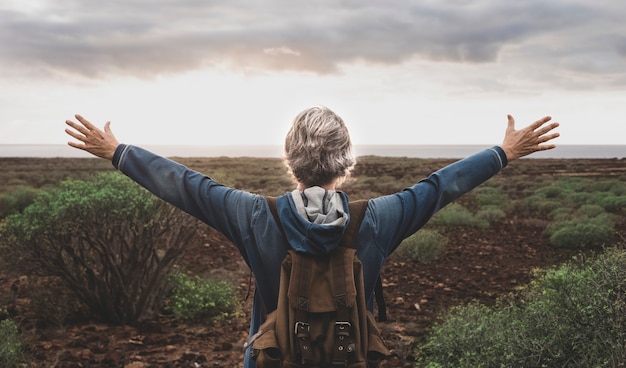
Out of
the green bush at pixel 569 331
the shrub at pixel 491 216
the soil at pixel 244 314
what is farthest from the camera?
the shrub at pixel 491 216

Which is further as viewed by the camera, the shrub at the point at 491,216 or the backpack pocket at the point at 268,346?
the shrub at the point at 491,216

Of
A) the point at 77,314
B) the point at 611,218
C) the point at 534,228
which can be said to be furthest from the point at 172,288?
the point at 611,218

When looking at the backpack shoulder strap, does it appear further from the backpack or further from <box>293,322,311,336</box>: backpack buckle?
<box>293,322,311,336</box>: backpack buckle

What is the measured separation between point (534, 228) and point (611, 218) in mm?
1833

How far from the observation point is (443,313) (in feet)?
23.4

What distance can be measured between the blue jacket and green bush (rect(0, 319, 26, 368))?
3.90m

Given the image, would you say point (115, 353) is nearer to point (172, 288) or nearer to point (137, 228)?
point (137, 228)

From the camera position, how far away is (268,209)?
6.55 ft

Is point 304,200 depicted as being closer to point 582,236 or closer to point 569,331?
point 569,331

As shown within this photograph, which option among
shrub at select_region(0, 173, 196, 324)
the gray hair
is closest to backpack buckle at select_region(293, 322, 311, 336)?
the gray hair

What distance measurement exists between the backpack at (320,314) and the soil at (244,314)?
12.7 feet

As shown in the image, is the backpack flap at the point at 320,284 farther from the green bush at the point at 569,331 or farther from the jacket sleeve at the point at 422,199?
the green bush at the point at 569,331

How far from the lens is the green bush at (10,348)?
5.20 meters

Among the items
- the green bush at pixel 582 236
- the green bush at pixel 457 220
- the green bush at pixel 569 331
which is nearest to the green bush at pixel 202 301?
the green bush at pixel 569 331
